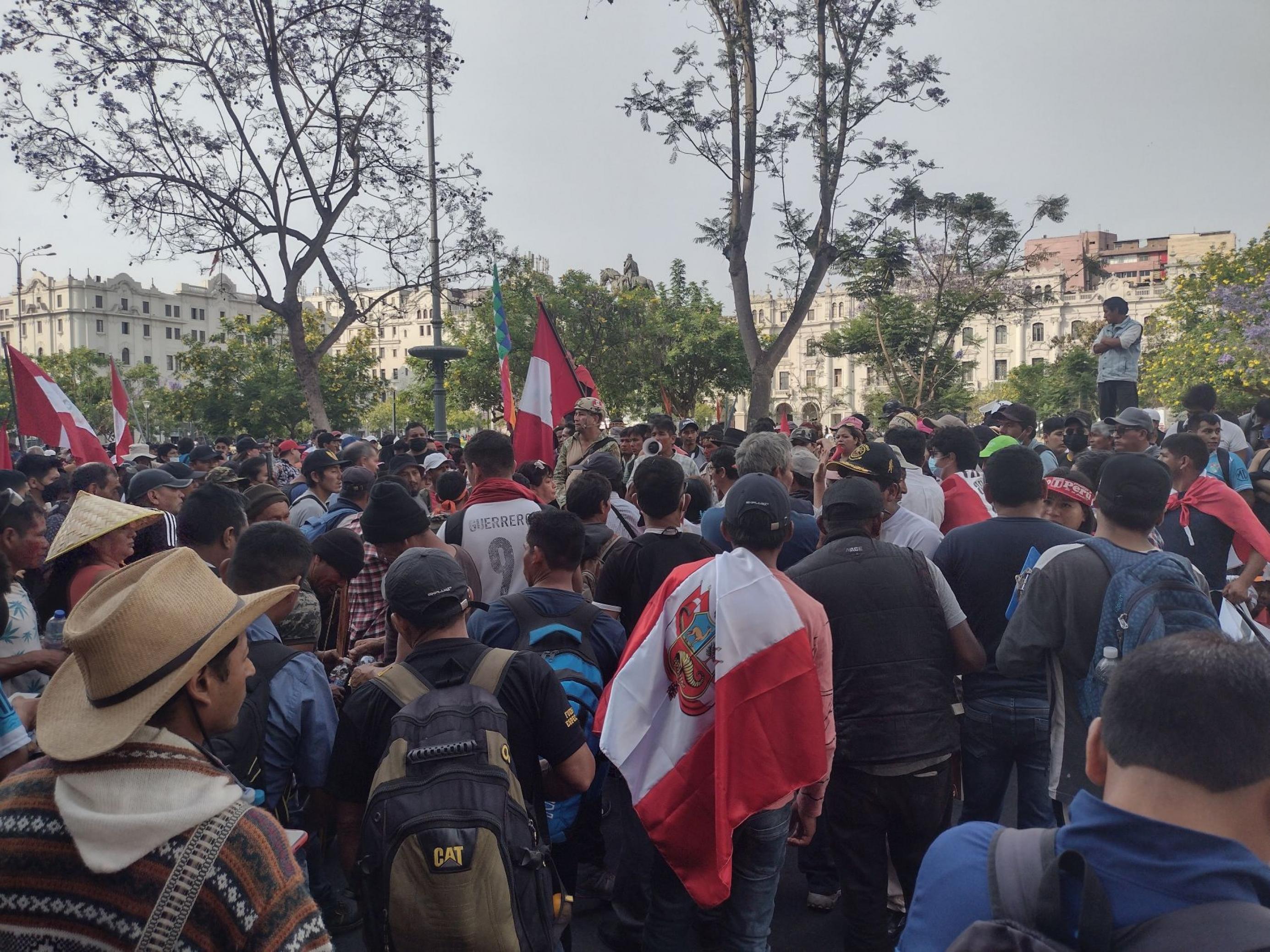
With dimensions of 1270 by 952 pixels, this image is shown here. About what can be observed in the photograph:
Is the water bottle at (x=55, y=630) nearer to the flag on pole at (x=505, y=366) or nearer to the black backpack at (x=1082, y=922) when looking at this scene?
the black backpack at (x=1082, y=922)

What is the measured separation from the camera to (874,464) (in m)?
4.50

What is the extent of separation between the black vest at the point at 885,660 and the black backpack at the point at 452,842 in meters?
1.39

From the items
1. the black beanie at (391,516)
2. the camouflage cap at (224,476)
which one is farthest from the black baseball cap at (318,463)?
the black beanie at (391,516)

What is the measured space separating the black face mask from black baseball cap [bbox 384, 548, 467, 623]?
7375 mm

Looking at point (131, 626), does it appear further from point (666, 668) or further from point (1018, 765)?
point (1018, 765)

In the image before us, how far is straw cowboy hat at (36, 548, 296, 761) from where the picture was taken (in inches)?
64.0

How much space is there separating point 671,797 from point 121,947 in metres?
1.96

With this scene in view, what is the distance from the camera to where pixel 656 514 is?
4391 millimetres

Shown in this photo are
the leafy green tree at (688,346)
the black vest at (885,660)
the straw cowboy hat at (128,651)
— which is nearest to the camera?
the straw cowboy hat at (128,651)

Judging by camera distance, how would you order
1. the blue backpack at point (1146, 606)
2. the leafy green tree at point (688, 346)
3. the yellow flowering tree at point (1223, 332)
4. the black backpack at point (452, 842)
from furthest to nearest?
1. the leafy green tree at point (688, 346)
2. the yellow flowering tree at point (1223, 332)
3. the blue backpack at point (1146, 606)
4. the black backpack at point (452, 842)

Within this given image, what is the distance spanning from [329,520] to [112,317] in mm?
100434

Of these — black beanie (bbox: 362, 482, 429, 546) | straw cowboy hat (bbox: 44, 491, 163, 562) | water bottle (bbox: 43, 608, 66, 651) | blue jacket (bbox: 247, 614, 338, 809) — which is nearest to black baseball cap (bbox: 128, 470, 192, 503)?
straw cowboy hat (bbox: 44, 491, 163, 562)

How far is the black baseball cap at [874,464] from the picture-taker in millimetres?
4488

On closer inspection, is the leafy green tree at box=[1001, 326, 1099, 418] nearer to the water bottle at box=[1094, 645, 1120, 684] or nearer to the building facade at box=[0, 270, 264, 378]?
the water bottle at box=[1094, 645, 1120, 684]
